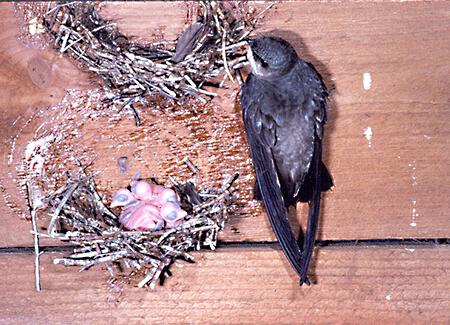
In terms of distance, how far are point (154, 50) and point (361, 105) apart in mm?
478

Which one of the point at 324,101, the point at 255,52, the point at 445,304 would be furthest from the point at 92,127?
the point at 445,304

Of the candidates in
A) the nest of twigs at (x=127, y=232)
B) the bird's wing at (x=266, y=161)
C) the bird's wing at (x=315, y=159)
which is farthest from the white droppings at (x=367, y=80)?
the nest of twigs at (x=127, y=232)

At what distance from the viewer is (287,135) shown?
943mm

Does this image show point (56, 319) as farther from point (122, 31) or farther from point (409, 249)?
point (409, 249)

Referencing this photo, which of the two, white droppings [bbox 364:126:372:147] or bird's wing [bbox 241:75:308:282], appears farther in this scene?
white droppings [bbox 364:126:372:147]

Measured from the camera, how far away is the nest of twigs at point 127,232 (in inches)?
37.2

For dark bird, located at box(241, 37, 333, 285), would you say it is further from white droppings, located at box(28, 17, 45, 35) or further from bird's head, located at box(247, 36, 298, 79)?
white droppings, located at box(28, 17, 45, 35)

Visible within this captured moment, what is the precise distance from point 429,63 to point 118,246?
31.7 inches

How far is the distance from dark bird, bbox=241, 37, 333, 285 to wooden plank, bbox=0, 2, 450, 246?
8 cm

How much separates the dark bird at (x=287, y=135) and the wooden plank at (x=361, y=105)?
0.26ft

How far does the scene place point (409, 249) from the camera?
41.0 inches

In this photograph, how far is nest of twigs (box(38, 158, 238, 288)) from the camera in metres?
0.94

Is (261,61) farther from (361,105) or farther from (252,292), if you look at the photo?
(252,292)

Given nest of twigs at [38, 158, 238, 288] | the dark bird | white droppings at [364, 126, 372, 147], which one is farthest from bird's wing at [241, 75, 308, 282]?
white droppings at [364, 126, 372, 147]
